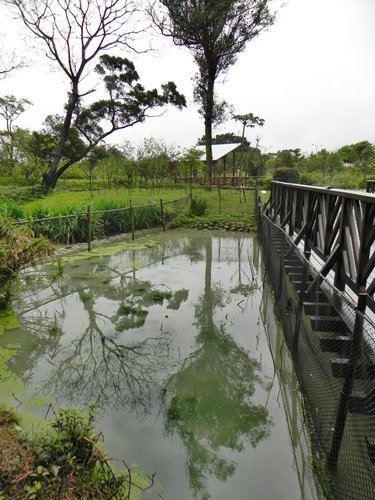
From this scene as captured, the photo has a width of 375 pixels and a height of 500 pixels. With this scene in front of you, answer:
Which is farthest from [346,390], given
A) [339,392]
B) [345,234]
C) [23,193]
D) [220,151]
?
[220,151]

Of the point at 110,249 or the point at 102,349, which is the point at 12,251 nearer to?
the point at 102,349

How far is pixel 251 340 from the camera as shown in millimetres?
4086

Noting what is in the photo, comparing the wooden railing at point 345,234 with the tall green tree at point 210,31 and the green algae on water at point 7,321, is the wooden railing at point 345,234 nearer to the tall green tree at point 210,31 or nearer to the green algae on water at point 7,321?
the green algae on water at point 7,321

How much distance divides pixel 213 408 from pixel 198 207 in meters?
11.2

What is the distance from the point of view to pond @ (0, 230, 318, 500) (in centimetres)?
227

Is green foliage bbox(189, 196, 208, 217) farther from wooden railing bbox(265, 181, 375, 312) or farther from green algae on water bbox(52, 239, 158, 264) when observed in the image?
wooden railing bbox(265, 181, 375, 312)

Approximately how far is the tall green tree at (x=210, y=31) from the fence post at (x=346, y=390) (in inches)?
713

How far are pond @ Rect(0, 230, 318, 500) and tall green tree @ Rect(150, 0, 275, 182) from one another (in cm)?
1482

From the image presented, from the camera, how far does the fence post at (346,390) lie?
1.78 m

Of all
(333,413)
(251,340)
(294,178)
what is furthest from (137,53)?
(333,413)

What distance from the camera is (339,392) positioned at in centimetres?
212

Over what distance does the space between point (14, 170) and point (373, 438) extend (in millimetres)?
28833

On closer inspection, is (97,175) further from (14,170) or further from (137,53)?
(137,53)

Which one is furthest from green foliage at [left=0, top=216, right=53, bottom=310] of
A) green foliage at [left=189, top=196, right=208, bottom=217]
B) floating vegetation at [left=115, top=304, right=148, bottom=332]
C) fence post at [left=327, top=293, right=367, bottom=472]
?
green foliage at [left=189, top=196, right=208, bottom=217]
